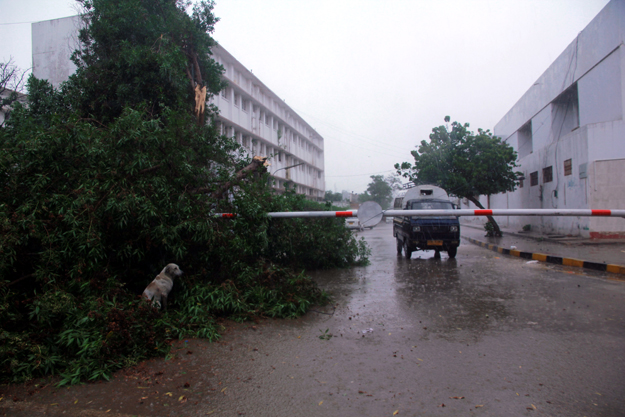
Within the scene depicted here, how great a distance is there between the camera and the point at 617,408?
2.87 m

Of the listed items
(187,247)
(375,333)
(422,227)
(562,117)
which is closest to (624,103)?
(562,117)

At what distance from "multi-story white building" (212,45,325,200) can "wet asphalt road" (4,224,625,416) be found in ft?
37.9

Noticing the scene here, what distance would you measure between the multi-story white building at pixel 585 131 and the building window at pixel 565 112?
0.13 ft

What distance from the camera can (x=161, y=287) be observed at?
16.3 feet

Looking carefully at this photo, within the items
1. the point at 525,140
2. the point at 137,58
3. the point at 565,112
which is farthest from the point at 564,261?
the point at 525,140

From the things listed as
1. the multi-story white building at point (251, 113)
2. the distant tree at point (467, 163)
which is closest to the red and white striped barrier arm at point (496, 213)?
the multi-story white building at point (251, 113)

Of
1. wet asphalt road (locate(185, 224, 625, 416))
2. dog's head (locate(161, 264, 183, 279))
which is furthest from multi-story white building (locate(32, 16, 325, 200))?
wet asphalt road (locate(185, 224, 625, 416))

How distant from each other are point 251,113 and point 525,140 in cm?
2002

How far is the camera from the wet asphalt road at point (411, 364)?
3.00 m

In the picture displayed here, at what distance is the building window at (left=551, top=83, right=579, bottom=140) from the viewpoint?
57.8ft

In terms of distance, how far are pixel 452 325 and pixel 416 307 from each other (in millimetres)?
1005

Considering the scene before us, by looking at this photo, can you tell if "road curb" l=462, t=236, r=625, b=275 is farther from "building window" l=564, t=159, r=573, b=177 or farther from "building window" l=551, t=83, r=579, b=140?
"building window" l=551, t=83, r=579, b=140

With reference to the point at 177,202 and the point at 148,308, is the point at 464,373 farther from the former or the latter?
the point at 177,202

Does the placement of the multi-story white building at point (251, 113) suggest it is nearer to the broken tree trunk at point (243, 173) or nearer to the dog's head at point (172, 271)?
the broken tree trunk at point (243, 173)
